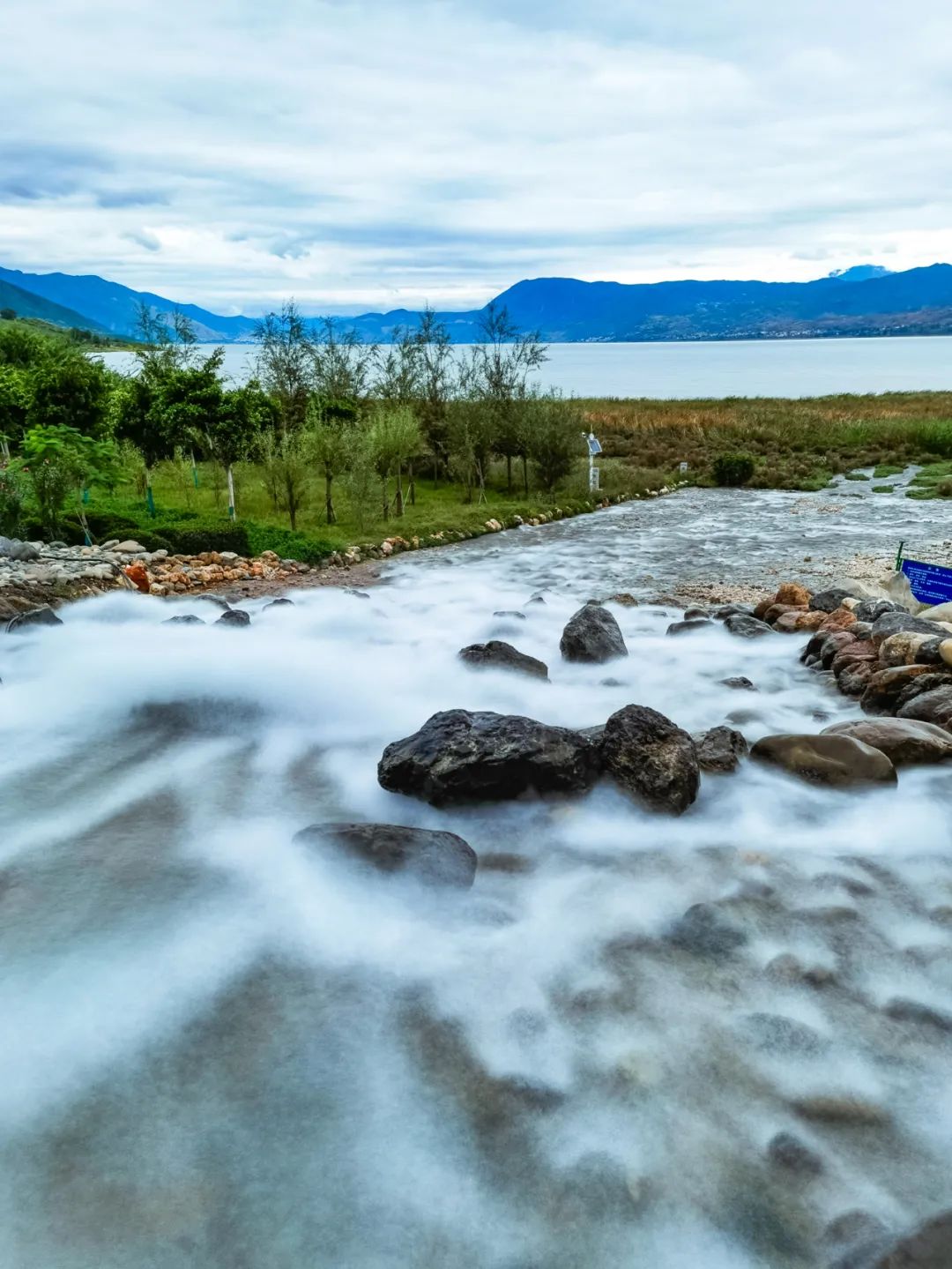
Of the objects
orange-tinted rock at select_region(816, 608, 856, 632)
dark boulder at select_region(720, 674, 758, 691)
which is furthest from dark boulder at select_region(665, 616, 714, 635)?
dark boulder at select_region(720, 674, 758, 691)

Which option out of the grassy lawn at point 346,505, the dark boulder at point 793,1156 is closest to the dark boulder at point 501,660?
the dark boulder at point 793,1156

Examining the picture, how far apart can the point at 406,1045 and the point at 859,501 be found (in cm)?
3157

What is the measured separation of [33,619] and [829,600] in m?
13.6

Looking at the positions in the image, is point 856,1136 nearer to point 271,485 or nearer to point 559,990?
point 559,990

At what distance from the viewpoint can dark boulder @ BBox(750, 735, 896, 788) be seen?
8.30m

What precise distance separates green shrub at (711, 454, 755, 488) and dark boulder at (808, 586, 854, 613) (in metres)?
23.7

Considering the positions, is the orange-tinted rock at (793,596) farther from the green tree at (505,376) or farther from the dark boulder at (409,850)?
the green tree at (505,376)

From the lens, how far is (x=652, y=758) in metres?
8.09

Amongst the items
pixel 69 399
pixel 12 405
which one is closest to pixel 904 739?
pixel 69 399

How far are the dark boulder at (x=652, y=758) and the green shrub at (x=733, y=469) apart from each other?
31922 millimetres

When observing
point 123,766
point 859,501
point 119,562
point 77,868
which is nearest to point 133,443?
point 119,562

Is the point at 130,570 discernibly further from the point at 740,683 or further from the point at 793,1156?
the point at 793,1156

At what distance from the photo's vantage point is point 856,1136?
4512 millimetres

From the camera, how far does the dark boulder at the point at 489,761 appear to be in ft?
26.2
